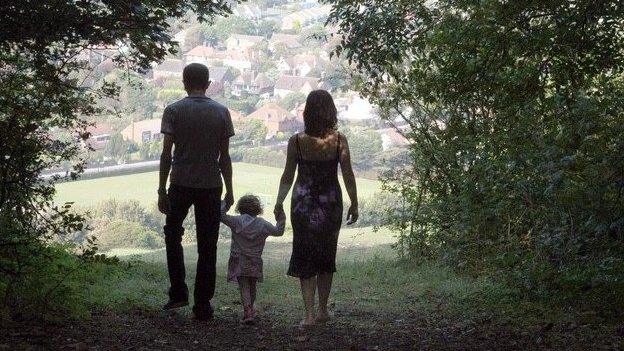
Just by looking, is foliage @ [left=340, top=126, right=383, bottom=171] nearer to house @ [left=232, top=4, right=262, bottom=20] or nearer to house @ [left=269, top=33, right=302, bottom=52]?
house @ [left=269, top=33, right=302, bottom=52]

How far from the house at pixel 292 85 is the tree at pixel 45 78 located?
49.9 m

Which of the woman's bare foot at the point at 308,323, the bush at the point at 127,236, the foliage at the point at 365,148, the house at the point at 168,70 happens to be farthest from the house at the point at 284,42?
the woman's bare foot at the point at 308,323

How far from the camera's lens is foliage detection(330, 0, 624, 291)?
6.31 m

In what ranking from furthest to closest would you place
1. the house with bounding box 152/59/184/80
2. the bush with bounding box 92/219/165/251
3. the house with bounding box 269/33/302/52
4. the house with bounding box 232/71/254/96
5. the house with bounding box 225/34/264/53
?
the house with bounding box 225/34/264/53 < the house with bounding box 269/33/302/52 < the house with bounding box 232/71/254/96 < the house with bounding box 152/59/184/80 < the bush with bounding box 92/219/165/251

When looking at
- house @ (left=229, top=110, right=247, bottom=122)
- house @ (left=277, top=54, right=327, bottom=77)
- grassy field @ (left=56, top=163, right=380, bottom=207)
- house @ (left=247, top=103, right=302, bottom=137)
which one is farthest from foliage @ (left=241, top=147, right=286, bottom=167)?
house @ (left=277, top=54, right=327, bottom=77)

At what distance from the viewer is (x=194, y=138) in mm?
6383

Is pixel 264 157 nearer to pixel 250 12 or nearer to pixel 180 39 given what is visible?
pixel 180 39

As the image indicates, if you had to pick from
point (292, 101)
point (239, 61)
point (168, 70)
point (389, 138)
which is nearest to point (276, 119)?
point (292, 101)

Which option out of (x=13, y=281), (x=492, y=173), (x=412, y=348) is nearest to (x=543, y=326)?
(x=412, y=348)

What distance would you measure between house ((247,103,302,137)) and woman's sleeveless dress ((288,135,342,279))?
142 ft

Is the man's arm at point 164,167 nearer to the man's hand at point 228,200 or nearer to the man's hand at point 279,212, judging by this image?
the man's hand at point 228,200

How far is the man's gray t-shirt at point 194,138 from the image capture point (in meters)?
6.38

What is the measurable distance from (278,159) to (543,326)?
41053 mm

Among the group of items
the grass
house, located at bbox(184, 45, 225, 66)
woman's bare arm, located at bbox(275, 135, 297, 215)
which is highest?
house, located at bbox(184, 45, 225, 66)
